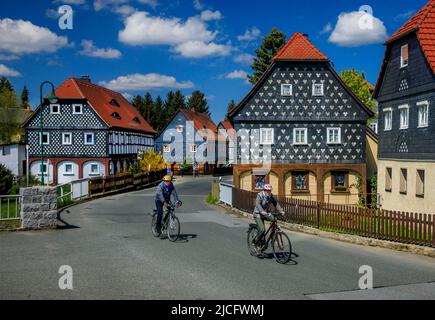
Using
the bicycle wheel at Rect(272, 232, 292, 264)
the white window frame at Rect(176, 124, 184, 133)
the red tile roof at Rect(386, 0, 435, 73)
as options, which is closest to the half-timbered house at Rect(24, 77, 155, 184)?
the white window frame at Rect(176, 124, 184, 133)

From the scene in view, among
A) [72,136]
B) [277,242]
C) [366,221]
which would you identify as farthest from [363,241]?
[72,136]

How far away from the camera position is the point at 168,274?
32.6 feet

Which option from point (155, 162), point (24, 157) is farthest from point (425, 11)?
point (24, 157)

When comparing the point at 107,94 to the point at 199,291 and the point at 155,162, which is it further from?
the point at 199,291

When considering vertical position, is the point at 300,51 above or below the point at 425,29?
above

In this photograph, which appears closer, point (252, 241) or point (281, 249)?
point (281, 249)

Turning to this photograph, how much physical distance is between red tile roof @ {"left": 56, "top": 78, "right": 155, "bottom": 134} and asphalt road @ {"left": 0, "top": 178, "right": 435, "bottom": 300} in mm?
35251

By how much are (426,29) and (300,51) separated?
9806mm

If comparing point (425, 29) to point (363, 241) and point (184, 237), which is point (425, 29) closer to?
point (363, 241)

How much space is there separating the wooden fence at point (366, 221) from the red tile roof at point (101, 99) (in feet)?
113

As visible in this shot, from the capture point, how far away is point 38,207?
621 inches

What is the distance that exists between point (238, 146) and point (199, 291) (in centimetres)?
2362

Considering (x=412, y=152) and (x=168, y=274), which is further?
(x=412, y=152)

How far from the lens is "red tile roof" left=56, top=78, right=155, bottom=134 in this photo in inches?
1986
